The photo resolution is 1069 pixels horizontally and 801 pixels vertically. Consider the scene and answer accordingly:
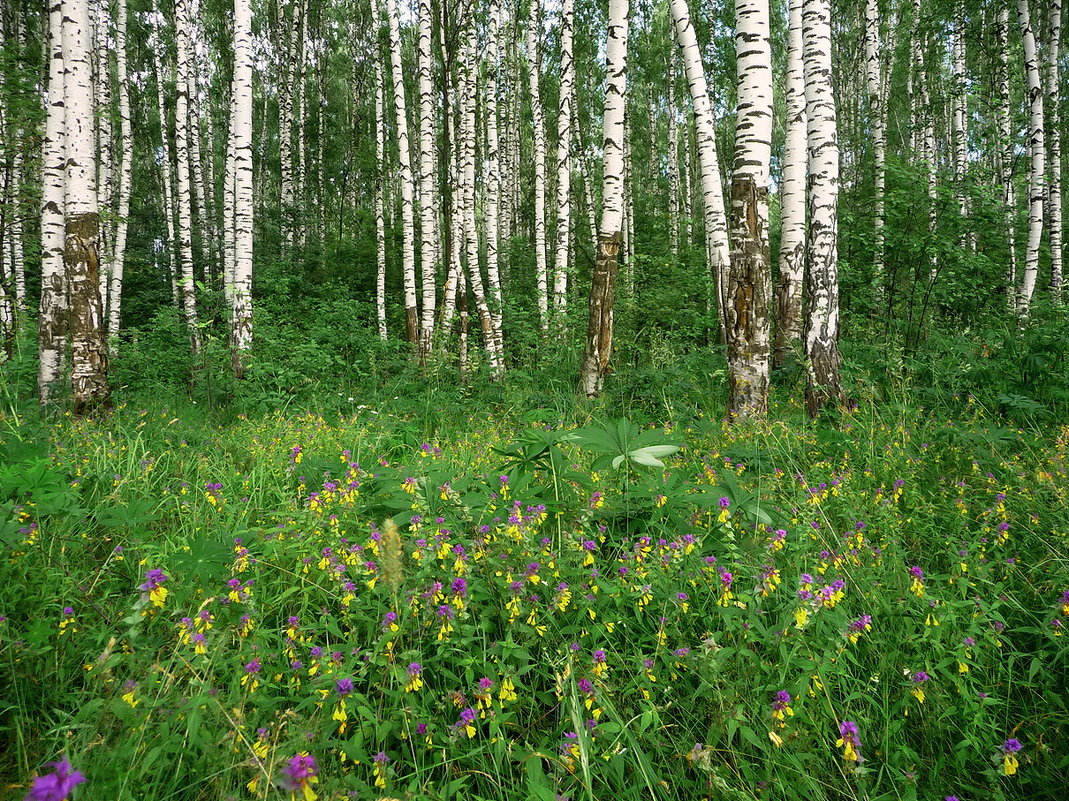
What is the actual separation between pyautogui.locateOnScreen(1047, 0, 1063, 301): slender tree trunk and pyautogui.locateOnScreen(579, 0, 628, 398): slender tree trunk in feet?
24.3

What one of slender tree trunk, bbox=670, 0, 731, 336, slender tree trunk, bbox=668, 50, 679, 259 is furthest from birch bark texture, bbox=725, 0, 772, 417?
slender tree trunk, bbox=668, 50, 679, 259

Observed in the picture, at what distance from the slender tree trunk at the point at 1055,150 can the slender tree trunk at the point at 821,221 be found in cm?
583

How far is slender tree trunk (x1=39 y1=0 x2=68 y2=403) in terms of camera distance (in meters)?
Result: 5.70

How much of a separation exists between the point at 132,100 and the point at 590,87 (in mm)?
16694

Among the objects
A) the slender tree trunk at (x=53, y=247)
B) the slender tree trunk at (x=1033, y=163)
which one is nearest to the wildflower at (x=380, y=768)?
the slender tree trunk at (x=53, y=247)

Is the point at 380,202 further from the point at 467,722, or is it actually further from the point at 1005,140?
the point at 467,722

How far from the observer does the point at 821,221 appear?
554 cm

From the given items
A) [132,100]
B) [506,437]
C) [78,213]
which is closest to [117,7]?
[132,100]

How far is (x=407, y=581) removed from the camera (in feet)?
6.47

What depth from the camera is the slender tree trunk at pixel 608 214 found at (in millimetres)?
6320

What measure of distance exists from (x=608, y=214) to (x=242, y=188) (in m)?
5.54

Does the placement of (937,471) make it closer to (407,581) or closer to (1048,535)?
(1048,535)

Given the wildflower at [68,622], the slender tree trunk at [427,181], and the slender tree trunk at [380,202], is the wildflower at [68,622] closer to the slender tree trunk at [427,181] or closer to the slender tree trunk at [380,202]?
the slender tree trunk at [427,181]

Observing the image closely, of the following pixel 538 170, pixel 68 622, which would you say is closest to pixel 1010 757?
pixel 68 622
